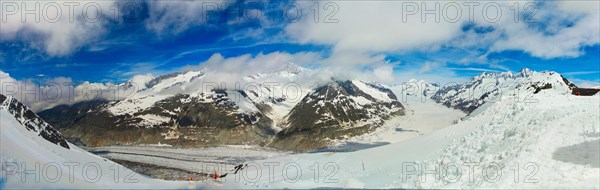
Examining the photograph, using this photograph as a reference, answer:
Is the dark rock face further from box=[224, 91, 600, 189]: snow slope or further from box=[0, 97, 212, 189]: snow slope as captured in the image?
box=[224, 91, 600, 189]: snow slope

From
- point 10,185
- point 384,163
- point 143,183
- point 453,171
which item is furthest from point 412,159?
point 10,185

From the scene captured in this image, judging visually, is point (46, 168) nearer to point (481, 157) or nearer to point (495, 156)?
point (481, 157)

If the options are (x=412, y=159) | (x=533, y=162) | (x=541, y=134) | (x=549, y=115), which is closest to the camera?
(x=533, y=162)

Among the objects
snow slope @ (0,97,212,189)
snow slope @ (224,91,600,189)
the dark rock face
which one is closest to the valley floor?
snow slope @ (224,91,600,189)

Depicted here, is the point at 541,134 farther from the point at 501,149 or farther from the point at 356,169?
the point at 356,169

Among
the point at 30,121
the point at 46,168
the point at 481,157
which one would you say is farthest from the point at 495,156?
the point at 30,121

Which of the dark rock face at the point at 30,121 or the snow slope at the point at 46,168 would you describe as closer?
the snow slope at the point at 46,168

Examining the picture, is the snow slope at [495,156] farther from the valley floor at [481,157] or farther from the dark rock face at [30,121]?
the dark rock face at [30,121]

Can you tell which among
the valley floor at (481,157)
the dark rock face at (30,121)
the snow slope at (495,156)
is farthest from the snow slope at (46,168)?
the dark rock face at (30,121)
